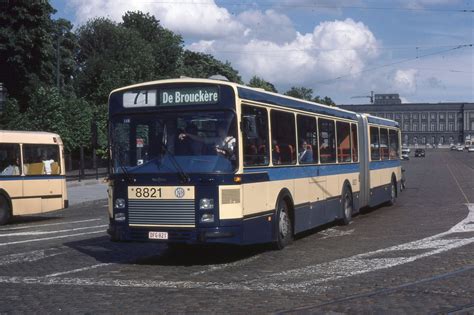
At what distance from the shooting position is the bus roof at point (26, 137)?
63.4 ft

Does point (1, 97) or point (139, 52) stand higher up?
point (139, 52)

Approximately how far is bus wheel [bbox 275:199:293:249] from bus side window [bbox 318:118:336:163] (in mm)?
2559

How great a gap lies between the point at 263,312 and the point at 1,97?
19.8 m

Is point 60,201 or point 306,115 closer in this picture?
point 306,115

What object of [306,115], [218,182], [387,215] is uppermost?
[306,115]

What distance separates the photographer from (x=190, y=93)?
1134 cm

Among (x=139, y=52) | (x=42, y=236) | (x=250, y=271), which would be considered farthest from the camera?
(x=139, y=52)

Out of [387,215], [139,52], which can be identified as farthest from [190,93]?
[139,52]

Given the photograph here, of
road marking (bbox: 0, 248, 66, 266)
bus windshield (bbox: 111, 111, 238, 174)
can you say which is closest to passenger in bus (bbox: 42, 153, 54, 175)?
road marking (bbox: 0, 248, 66, 266)

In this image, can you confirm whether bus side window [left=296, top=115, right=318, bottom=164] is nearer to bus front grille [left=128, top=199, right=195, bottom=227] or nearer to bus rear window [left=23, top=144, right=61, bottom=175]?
bus front grille [left=128, top=199, right=195, bottom=227]

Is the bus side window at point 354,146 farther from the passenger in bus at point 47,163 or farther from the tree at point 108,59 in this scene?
the tree at point 108,59

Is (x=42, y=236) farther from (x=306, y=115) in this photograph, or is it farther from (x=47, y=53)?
(x=47, y=53)

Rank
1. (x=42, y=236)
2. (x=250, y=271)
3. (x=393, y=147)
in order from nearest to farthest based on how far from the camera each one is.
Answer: (x=250, y=271) → (x=42, y=236) → (x=393, y=147)

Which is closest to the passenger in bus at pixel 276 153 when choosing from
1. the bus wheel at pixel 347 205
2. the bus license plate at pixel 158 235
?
the bus license plate at pixel 158 235
